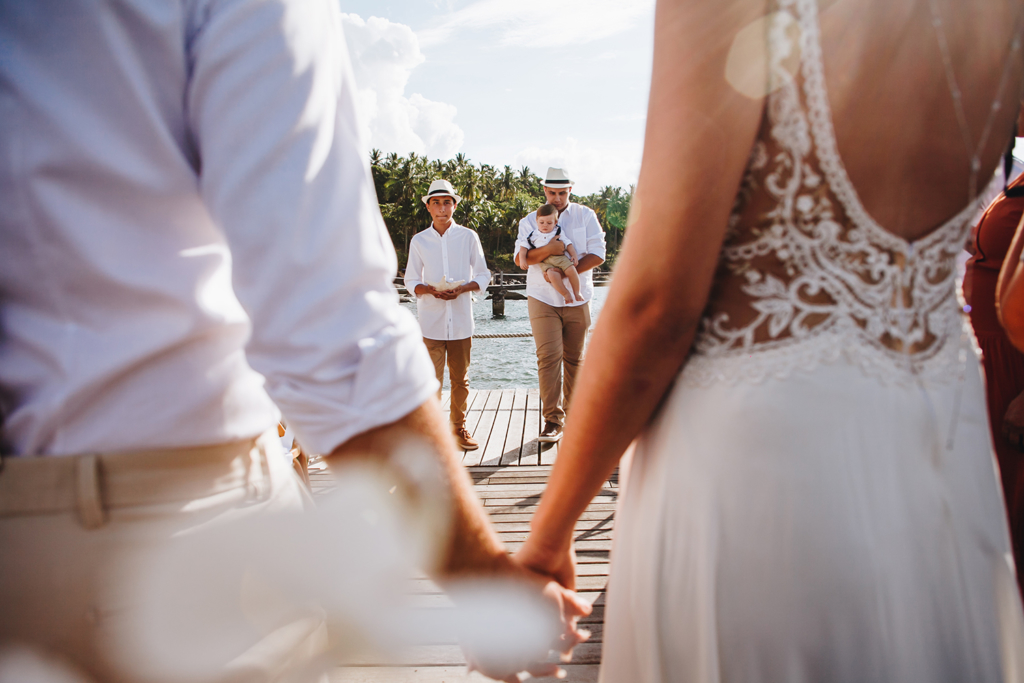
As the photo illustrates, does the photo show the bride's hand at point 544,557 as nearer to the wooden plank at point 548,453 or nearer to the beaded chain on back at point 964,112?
the beaded chain on back at point 964,112

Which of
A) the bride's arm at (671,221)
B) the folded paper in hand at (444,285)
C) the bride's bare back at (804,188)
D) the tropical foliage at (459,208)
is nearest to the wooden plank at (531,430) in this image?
the folded paper in hand at (444,285)

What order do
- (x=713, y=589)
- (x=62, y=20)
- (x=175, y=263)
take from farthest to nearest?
(x=713, y=589), (x=175, y=263), (x=62, y=20)

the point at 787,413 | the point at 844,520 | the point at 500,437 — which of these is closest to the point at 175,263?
the point at 787,413

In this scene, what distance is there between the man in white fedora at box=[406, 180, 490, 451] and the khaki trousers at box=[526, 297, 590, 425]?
0.64 m

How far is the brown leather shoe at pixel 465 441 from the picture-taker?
4586mm

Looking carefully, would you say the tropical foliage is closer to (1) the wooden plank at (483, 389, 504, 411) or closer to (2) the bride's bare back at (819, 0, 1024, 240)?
(1) the wooden plank at (483, 389, 504, 411)

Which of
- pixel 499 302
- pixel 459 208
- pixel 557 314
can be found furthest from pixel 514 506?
pixel 459 208

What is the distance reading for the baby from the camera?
4.76 m

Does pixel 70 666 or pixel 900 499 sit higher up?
pixel 900 499

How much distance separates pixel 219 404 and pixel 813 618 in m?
0.88

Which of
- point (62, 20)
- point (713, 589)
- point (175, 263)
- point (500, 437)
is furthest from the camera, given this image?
point (500, 437)

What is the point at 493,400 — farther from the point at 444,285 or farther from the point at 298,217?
the point at 298,217

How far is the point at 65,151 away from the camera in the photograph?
2.07 ft

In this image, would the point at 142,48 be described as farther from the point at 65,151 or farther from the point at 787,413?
the point at 787,413
